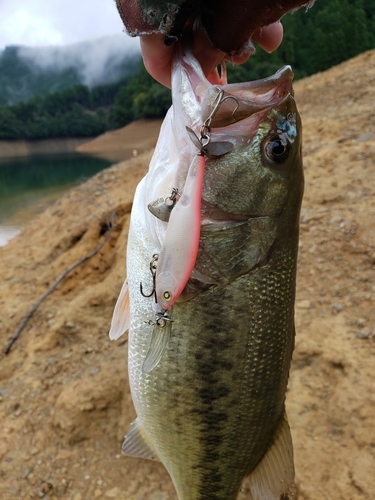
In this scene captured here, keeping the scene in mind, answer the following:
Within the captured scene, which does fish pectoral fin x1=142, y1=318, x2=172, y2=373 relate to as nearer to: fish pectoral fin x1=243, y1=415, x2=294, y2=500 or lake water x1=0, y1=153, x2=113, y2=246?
fish pectoral fin x1=243, y1=415, x2=294, y2=500

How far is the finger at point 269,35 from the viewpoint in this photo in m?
1.56

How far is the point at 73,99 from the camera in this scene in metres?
60.0

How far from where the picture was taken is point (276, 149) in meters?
1.30

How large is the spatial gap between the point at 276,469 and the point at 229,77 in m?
25.4

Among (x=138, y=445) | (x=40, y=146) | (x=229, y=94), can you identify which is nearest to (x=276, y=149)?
(x=229, y=94)

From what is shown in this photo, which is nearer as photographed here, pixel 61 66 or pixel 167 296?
pixel 167 296

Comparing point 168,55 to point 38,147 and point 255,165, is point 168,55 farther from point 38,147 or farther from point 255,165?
point 38,147

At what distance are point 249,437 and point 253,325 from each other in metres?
0.47

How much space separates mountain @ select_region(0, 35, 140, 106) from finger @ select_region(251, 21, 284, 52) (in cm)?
9936

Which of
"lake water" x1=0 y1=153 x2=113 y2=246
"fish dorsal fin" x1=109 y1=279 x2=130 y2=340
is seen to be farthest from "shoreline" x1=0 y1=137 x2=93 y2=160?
"fish dorsal fin" x1=109 y1=279 x2=130 y2=340

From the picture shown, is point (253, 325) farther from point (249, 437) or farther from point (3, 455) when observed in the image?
point (3, 455)

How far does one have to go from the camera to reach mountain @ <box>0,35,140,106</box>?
96.3m

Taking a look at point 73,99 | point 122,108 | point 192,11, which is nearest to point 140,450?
point 192,11

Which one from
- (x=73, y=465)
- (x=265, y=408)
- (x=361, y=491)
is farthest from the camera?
(x=73, y=465)
